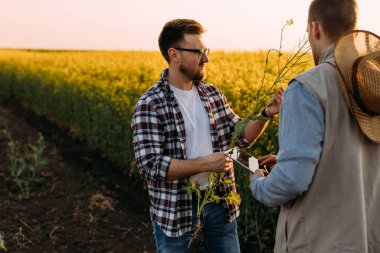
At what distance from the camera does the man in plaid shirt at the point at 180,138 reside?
2934mm

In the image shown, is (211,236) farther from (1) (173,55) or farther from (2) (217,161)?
(1) (173,55)

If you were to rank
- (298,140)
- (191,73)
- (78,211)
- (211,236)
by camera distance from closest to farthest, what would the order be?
(298,140)
(191,73)
(211,236)
(78,211)

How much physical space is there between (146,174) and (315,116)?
1.23m

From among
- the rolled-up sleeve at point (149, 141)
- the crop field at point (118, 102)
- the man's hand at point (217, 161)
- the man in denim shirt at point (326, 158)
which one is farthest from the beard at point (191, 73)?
the man in denim shirt at point (326, 158)

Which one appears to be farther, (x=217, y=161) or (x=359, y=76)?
(x=217, y=161)

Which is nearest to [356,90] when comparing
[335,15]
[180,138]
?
[335,15]

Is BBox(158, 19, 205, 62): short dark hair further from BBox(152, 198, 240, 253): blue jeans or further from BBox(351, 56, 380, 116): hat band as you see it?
BBox(351, 56, 380, 116): hat band

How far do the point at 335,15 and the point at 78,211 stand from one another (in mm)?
5512

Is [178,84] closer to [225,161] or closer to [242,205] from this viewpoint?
[225,161]

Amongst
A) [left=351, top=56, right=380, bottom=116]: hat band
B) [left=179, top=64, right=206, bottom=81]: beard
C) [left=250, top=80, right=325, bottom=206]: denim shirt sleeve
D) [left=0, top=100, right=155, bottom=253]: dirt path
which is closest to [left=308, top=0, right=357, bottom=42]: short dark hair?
[left=351, top=56, right=380, bottom=116]: hat band

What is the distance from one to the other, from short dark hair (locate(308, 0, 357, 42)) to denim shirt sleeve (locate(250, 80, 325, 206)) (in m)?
0.26

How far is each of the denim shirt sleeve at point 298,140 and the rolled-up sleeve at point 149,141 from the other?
38.2 inches

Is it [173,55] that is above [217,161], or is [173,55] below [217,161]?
above

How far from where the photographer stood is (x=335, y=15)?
2064 mm
